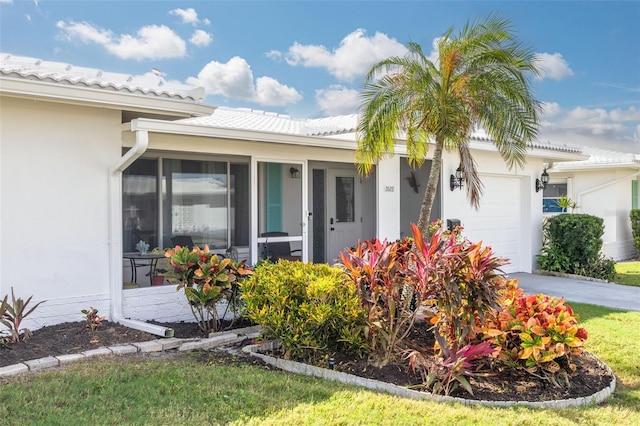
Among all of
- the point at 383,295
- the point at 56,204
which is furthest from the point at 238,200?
the point at 383,295

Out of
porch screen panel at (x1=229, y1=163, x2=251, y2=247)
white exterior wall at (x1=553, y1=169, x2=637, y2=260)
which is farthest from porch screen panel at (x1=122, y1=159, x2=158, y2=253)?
white exterior wall at (x1=553, y1=169, x2=637, y2=260)

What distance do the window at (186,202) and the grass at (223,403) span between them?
160 inches

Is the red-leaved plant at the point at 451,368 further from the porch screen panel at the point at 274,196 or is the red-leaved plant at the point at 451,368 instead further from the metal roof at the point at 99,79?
the porch screen panel at the point at 274,196

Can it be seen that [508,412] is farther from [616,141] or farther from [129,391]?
[616,141]

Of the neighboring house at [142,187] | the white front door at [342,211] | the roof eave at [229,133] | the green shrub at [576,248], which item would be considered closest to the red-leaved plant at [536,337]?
the neighboring house at [142,187]

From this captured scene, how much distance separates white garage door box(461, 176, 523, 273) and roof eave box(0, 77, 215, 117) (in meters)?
7.85

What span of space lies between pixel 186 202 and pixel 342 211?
13.6ft

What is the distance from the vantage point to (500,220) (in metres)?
14.1

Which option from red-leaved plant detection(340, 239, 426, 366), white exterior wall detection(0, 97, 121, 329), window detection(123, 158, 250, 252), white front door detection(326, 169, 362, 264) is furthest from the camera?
white front door detection(326, 169, 362, 264)

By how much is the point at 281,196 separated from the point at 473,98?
14.0 feet

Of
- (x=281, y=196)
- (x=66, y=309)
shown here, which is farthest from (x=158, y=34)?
(x=66, y=309)

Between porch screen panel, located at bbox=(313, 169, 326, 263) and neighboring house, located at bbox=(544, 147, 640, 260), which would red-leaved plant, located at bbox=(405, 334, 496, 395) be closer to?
porch screen panel, located at bbox=(313, 169, 326, 263)

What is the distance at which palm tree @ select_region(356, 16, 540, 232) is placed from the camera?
7.62 m

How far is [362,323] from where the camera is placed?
231 inches
